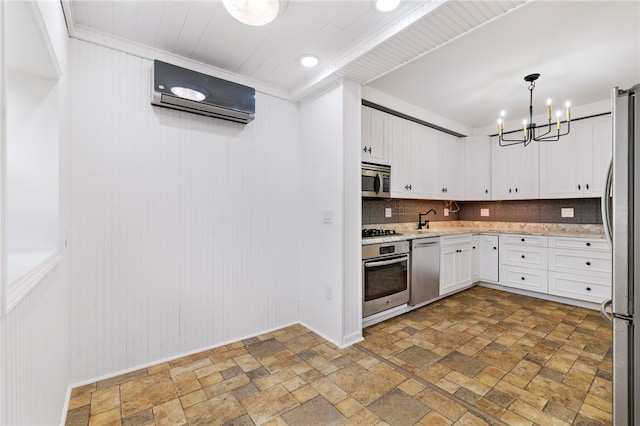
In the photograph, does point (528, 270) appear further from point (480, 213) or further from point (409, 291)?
point (409, 291)

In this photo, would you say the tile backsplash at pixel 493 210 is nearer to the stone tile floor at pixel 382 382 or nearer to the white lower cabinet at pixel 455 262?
the white lower cabinet at pixel 455 262

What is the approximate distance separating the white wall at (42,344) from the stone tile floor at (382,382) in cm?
42

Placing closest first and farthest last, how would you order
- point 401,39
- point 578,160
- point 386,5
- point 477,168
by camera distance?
1. point 386,5
2. point 401,39
3. point 578,160
4. point 477,168

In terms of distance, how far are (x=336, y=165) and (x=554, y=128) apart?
355 centimetres

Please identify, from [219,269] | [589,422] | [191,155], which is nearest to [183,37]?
[191,155]

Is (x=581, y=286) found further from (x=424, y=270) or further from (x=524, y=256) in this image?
(x=424, y=270)

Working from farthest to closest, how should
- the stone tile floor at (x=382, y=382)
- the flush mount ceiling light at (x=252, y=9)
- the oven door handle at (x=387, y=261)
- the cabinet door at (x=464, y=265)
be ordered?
the cabinet door at (x=464, y=265), the oven door handle at (x=387, y=261), the stone tile floor at (x=382, y=382), the flush mount ceiling light at (x=252, y=9)

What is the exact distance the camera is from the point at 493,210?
4.91m

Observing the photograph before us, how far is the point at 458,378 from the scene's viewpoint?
2.06 m

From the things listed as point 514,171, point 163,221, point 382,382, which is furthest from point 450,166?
point 163,221

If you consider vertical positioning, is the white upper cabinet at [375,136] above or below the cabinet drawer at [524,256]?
above

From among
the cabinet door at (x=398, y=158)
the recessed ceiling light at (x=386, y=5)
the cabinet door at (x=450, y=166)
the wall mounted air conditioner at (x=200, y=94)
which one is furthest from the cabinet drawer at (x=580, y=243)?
the wall mounted air conditioner at (x=200, y=94)

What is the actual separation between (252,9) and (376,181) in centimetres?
216

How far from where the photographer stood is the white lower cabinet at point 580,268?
338cm
